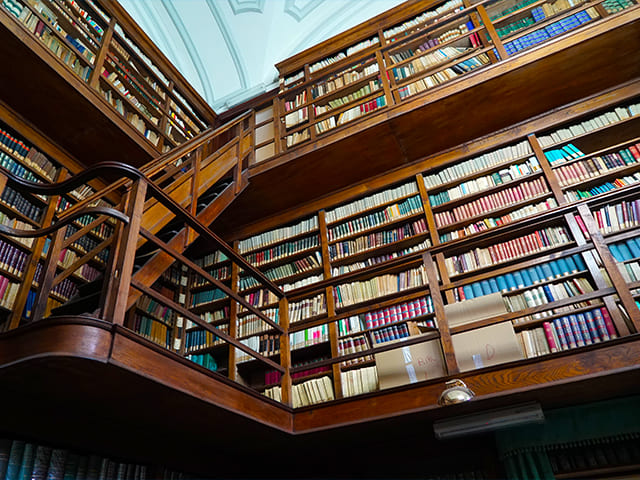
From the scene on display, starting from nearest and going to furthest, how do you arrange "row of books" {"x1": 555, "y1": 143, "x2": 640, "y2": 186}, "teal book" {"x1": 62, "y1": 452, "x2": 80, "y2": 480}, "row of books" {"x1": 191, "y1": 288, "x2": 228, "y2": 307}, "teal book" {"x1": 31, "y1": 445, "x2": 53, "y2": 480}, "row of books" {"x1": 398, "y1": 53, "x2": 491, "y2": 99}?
"teal book" {"x1": 31, "y1": 445, "x2": 53, "y2": 480} → "teal book" {"x1": 62, "y1": 452, "x2": 80, "y2": 480} → "row of books" {"x1": 555, "y1": 143, "x2": 640, "y2": 186} → "row of books" {"x1": 398, "y1": 53, "x2": 491, "y2": 99} → "row of books" {"x1": 191, "y1": 288, "x2": 228, "y2": 307}

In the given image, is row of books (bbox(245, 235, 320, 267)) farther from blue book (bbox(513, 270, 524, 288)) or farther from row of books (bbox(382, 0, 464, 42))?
row of books (bbox(382, 0, 464, 42))

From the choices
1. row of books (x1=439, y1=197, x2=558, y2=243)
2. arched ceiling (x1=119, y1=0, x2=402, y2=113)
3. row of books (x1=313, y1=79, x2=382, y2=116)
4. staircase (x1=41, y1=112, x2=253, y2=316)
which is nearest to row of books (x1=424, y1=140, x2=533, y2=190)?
row of books (x1=439, y1=197, x2=558, y2=243)

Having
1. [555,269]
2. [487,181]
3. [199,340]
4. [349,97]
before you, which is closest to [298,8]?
[349,97]

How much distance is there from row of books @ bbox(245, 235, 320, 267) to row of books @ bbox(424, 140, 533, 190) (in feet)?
3.55

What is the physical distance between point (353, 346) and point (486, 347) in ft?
3.53

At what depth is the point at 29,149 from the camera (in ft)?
11.7

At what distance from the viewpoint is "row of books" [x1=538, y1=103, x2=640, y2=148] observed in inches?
138

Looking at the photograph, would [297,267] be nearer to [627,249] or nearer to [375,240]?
[375,240]

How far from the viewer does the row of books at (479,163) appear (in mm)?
3719

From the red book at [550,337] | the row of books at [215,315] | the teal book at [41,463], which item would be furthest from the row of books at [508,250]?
the teal book at [41,463]

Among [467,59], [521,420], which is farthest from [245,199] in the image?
[521,420]

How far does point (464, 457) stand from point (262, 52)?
521cm

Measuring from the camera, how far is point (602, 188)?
10.9ft

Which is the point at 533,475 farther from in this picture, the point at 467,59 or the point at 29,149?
the point at 29,149
